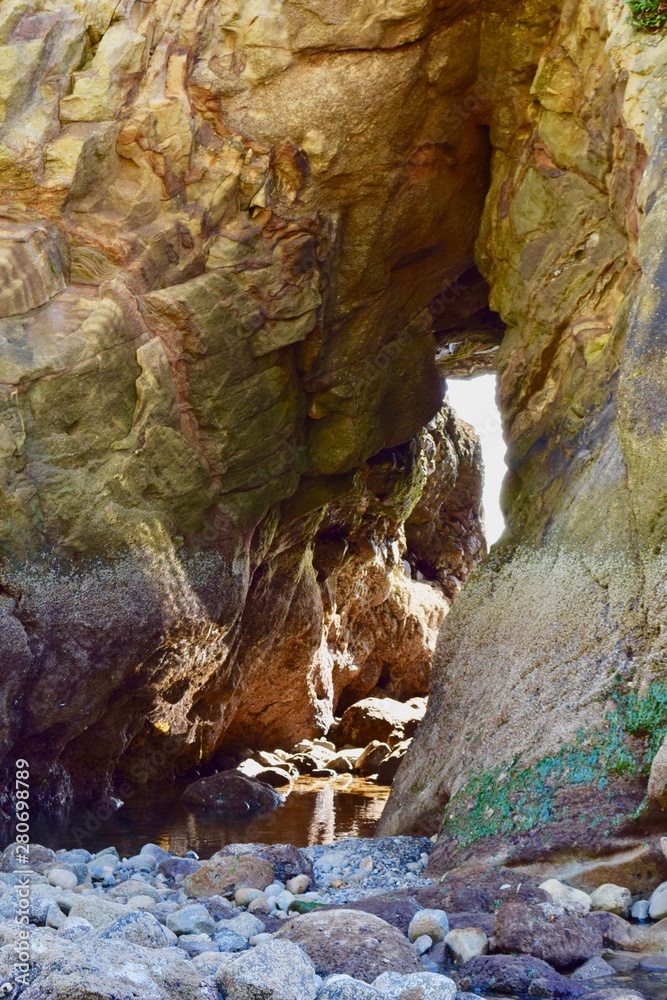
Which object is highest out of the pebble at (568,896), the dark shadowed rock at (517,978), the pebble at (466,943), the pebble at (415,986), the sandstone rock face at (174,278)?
the sandstone rock face at (174,278)

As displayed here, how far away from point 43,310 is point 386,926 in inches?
282

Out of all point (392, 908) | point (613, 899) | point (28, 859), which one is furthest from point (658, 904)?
point (28, 859)

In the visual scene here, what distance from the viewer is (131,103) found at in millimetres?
10398

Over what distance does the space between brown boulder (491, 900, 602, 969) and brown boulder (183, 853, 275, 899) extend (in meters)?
2.25

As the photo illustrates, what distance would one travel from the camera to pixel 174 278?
10.5 meters

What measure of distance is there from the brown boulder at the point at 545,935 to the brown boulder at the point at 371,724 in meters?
14.0

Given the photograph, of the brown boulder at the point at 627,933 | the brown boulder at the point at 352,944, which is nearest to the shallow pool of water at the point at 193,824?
the brown boulder at the point at 352,944

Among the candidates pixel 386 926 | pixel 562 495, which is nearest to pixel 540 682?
pixel 562 495

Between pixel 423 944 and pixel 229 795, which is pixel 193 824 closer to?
pixel 229 795

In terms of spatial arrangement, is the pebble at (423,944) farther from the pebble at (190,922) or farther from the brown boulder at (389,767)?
the brown boulder at (389,767)

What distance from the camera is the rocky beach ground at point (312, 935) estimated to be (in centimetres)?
401

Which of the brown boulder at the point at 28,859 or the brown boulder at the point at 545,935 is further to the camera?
the brown boulder at the point at 28,859

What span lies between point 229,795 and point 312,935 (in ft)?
27.0

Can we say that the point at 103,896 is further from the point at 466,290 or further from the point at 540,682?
the point at 466,290
